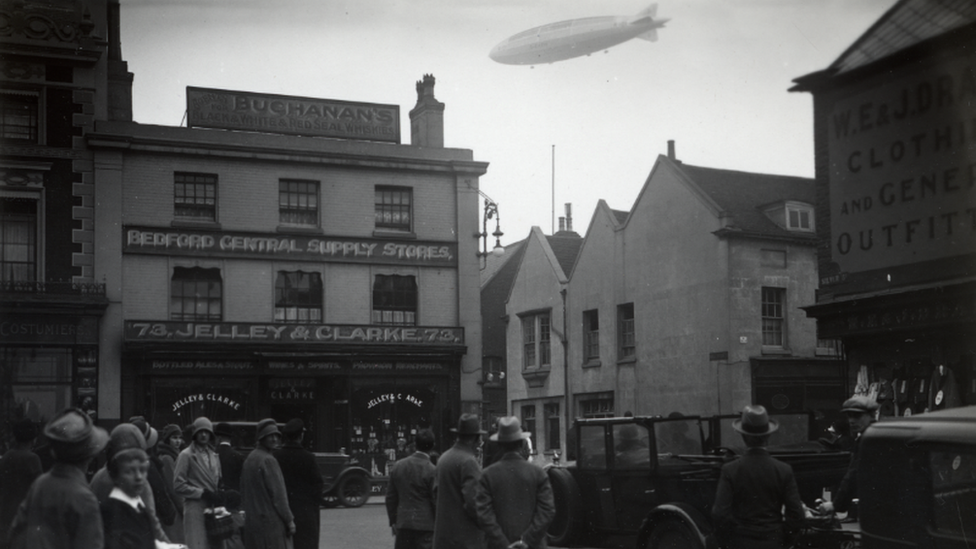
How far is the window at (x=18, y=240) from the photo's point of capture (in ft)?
84.1

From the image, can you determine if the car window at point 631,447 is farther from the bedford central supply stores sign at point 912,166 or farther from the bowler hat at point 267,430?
the bedford central supply stores sign at point 912,166

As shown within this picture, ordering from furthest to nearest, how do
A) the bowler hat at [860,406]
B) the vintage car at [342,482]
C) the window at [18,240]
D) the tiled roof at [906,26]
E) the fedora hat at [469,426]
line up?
1. the window at [18,240]
2. the vintage car at [342,482]
3. the tiled roof at [906,26]
4. the bowler hat at [860,406]
5. the fedora hat at [469,426]

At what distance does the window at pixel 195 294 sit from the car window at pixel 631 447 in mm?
18395

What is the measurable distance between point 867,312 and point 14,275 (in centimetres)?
2001

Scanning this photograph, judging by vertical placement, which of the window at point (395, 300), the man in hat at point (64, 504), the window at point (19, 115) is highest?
the window at point (19, 115)

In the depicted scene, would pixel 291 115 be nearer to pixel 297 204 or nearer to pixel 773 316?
pixel 297 204

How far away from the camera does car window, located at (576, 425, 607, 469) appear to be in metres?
11.7

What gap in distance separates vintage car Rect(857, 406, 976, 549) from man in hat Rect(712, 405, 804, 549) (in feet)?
6.43

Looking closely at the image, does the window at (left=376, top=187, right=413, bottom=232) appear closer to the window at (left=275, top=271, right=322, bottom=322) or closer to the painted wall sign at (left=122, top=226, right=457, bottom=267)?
the painted wall sign at (left=122, top=226, right=457, bottom=267)

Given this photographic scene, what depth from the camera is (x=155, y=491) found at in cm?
841

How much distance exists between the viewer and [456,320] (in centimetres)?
3014

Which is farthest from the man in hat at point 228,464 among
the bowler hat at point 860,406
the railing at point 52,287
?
Result: the railing at point 52,287

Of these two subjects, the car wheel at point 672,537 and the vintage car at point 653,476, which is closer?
the car wheel at point 672,537

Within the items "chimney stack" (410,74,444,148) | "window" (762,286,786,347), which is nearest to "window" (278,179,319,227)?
"chimney stack" (410,74,444,148)
